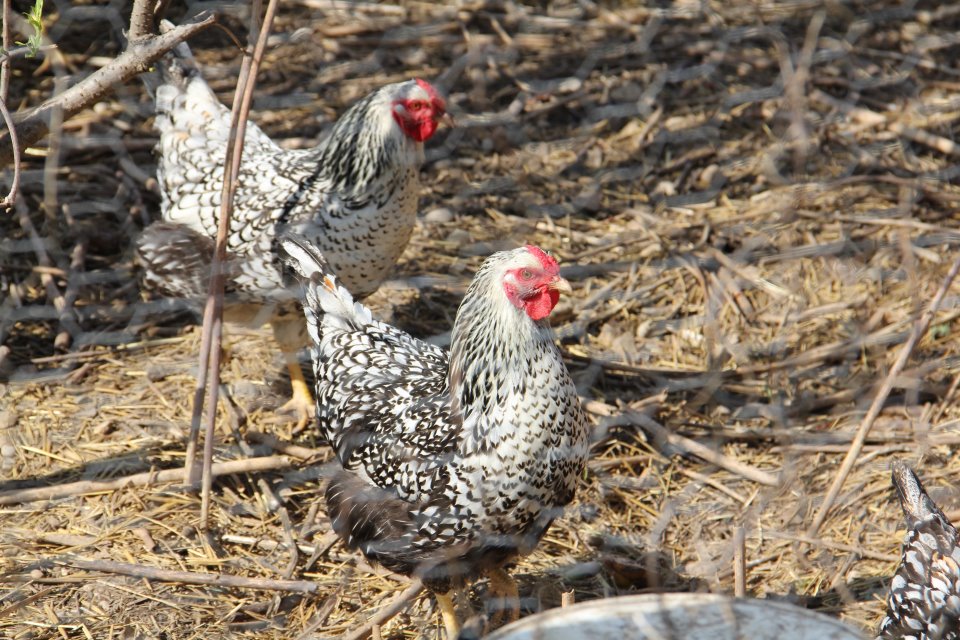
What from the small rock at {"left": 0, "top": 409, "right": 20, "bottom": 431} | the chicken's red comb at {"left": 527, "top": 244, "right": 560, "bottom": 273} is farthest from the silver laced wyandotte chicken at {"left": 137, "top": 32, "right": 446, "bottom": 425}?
the chicken's red comb at {"left": 527, "top": 244, "right": 560, "bottom": 273}

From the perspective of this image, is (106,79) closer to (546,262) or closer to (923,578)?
(546,262)

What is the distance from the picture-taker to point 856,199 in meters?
3.47

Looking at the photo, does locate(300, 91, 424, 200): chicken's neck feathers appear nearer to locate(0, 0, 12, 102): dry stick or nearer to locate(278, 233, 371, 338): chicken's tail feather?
locate(278, 233, 371, 338): chicken's tail feather

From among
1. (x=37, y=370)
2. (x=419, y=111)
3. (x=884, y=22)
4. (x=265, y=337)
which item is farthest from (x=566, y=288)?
(x=884, y=22)

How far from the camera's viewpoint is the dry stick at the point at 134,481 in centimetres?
245

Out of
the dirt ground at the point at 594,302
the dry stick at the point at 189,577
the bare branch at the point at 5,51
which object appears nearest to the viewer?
the bare branch at the point at 5,51

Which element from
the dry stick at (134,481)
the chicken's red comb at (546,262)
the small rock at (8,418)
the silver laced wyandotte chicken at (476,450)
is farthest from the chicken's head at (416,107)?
the small rock at (8,418)

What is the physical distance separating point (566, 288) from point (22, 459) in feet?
5.35

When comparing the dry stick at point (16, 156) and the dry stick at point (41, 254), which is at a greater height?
the dry stick at point (16, 156)

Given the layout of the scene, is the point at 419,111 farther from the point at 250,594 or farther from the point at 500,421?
the point at 250,594

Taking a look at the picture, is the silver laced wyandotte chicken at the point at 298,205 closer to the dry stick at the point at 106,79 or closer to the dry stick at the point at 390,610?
the dry stick at the point at 106,79

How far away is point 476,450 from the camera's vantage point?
1.93m

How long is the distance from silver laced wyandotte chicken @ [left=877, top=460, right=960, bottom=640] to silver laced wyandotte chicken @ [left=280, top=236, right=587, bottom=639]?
654mm

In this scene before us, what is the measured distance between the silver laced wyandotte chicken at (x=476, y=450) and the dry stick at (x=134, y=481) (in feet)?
1.29
